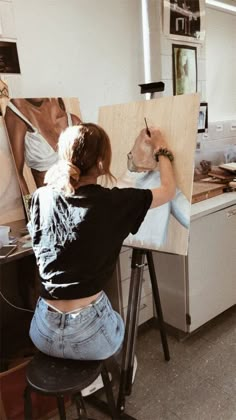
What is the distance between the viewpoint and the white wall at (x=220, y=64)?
2.89 meters

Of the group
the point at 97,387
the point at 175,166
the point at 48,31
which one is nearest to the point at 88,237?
the point at 175,166

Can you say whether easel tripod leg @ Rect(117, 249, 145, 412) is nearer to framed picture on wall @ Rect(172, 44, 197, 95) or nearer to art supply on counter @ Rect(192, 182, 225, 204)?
art supply on counter @ Rect(192, 182, 225, 204)

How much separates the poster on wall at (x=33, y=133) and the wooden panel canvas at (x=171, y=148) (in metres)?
0.36

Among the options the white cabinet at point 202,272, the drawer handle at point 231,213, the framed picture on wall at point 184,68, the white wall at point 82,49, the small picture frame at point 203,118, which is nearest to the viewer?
the white wall at point 82,49

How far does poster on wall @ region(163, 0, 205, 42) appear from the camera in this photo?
2230mm

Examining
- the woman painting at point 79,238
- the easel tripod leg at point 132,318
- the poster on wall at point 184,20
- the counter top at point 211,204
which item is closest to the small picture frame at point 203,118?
the poster on wall at point 184,20

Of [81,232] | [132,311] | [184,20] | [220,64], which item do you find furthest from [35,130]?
[220,64]

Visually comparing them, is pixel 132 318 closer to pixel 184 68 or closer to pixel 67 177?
pixel 67 177

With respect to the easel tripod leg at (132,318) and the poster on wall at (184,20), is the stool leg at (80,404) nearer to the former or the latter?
the easel tripod leg at (132,318)

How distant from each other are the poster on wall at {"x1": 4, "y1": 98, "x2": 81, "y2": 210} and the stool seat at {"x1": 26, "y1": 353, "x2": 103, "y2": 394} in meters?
0.87

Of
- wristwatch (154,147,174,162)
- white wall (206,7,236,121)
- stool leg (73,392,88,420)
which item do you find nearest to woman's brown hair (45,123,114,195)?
wristwatch (154,147,174,162)

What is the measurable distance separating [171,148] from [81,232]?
1.87 feet

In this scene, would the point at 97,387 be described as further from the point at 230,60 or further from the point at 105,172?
the point at 230,60

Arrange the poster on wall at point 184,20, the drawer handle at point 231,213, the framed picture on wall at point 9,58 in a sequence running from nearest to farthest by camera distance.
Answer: the framed picture on wall at point 9,58 → the drawer handle at point 231,213 → the poster on wall at point 184,20
